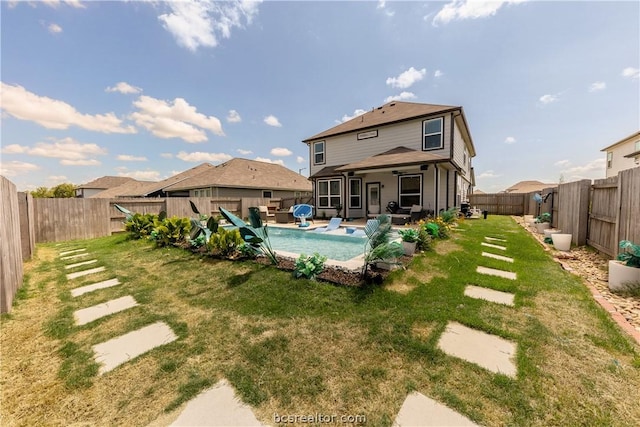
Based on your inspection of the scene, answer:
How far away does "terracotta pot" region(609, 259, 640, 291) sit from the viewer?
3824 mm

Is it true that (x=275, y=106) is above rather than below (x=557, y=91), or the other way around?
above

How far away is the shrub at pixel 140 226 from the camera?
8781mm

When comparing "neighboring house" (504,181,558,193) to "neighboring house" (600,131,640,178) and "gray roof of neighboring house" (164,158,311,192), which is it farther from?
"gray roof of neighboring house" (164,158,311,192)

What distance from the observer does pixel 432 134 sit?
41.7 ft

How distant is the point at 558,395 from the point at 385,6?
1290 centimetres

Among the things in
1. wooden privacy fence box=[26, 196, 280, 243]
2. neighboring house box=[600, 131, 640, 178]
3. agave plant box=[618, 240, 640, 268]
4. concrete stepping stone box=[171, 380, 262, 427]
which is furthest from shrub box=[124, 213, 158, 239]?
neighboring house box=[600, 131, 640, 178]

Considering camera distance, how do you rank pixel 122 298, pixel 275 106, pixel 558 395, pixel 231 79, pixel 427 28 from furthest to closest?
pixel 275 106
pixel 231 79
pixel 427 28
pixel 122 298
pixel 558 395

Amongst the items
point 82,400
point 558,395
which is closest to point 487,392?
point 558,395

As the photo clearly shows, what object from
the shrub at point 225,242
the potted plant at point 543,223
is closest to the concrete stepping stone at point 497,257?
the potted plant at point 543,223

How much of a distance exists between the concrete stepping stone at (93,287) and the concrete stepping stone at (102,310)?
0.94 m

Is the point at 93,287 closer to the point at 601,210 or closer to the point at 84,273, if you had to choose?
the point at 84,273

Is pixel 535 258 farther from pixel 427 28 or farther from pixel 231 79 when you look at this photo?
pixel 231 79

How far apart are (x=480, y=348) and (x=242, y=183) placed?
21885mm

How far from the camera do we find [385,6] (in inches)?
392
